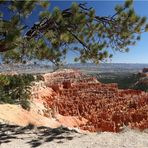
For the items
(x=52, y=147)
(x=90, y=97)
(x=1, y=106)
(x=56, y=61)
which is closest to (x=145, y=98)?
(x=90, y=97)

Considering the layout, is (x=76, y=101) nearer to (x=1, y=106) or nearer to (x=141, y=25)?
(x=1, y=106)

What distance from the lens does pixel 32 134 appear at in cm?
1122

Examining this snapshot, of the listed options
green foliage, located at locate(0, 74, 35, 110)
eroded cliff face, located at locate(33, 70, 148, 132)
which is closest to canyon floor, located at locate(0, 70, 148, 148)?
eroded cliff face, located at locate(33, 70, 148, 132)

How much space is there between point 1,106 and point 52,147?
388 inches

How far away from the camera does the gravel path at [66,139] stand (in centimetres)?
973

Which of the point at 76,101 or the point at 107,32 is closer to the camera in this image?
the point at 107,32

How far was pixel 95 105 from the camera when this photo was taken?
39031 mm

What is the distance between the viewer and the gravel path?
383 inches

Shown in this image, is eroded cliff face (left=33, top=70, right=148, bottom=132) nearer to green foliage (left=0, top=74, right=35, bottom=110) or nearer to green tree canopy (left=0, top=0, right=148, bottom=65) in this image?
green foliage (left=0, top=74, right=35, bottom=110)

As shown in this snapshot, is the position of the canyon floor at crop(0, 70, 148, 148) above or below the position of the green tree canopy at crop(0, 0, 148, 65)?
below

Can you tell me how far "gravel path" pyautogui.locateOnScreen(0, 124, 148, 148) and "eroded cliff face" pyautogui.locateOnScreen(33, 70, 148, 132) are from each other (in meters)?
13.6

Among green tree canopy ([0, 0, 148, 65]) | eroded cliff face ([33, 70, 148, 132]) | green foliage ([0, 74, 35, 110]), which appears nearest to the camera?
green tree canopy ([0, 0, 148, 65])

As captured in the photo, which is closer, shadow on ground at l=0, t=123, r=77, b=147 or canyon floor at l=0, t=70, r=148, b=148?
canyon floor at l=0, t=70, r=148, b=148

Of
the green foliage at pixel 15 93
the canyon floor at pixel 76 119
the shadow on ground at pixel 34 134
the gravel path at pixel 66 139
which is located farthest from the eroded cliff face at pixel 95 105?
the gravel path at pixel 66 139
